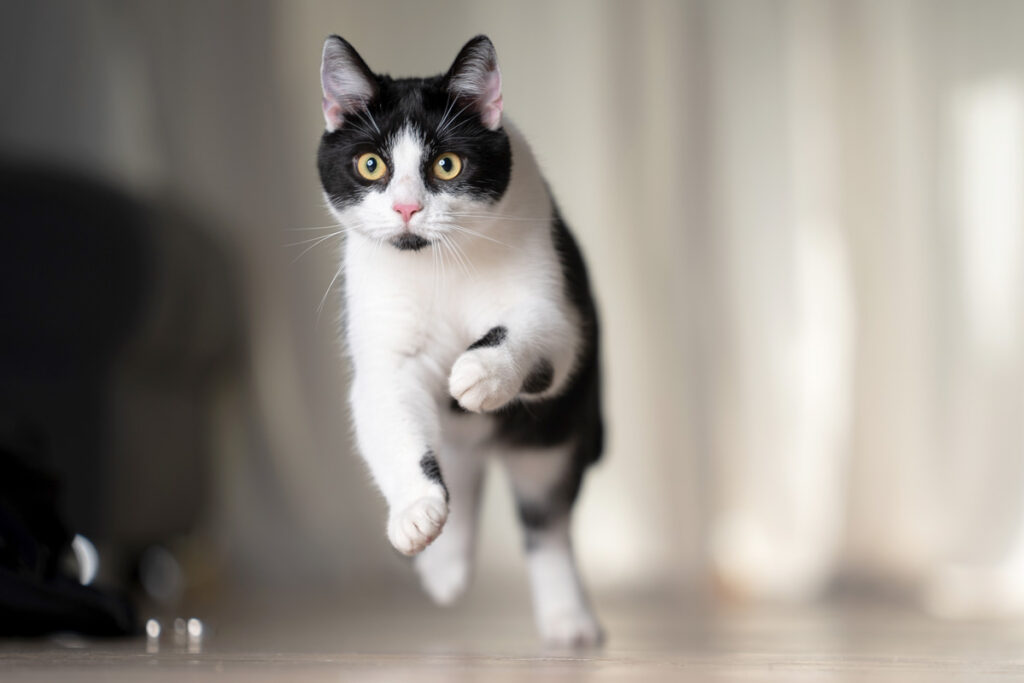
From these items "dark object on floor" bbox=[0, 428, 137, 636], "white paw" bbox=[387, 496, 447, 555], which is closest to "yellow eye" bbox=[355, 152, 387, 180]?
"white paw" bbox=[387, 496, 447, 555]

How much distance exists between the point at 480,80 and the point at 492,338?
0.28m

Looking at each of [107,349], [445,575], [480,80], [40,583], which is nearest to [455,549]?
[445,575]

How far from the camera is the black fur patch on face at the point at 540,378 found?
1.15m

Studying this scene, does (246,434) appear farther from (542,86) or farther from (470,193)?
(470,193)

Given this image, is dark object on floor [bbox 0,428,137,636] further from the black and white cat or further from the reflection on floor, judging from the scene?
the black and white cat

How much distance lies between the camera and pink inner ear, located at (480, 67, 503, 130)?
1161 mm

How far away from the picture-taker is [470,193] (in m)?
1.18

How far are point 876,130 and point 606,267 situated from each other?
0.72m

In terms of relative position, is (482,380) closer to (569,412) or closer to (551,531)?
(569,412)

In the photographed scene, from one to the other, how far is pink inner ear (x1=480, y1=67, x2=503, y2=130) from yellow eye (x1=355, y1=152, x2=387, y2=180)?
127mm

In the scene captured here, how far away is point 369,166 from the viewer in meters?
1.17

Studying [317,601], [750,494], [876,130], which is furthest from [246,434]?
[876,130]

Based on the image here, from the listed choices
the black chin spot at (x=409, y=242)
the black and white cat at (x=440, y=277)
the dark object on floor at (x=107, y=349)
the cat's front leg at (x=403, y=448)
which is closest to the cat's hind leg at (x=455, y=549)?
the black and white cat at (x=440, y=277)

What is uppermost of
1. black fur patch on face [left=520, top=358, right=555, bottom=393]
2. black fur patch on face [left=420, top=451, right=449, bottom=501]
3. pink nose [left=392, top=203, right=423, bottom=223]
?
pink nose [left=392, top=203, right=423, bottom=223]
